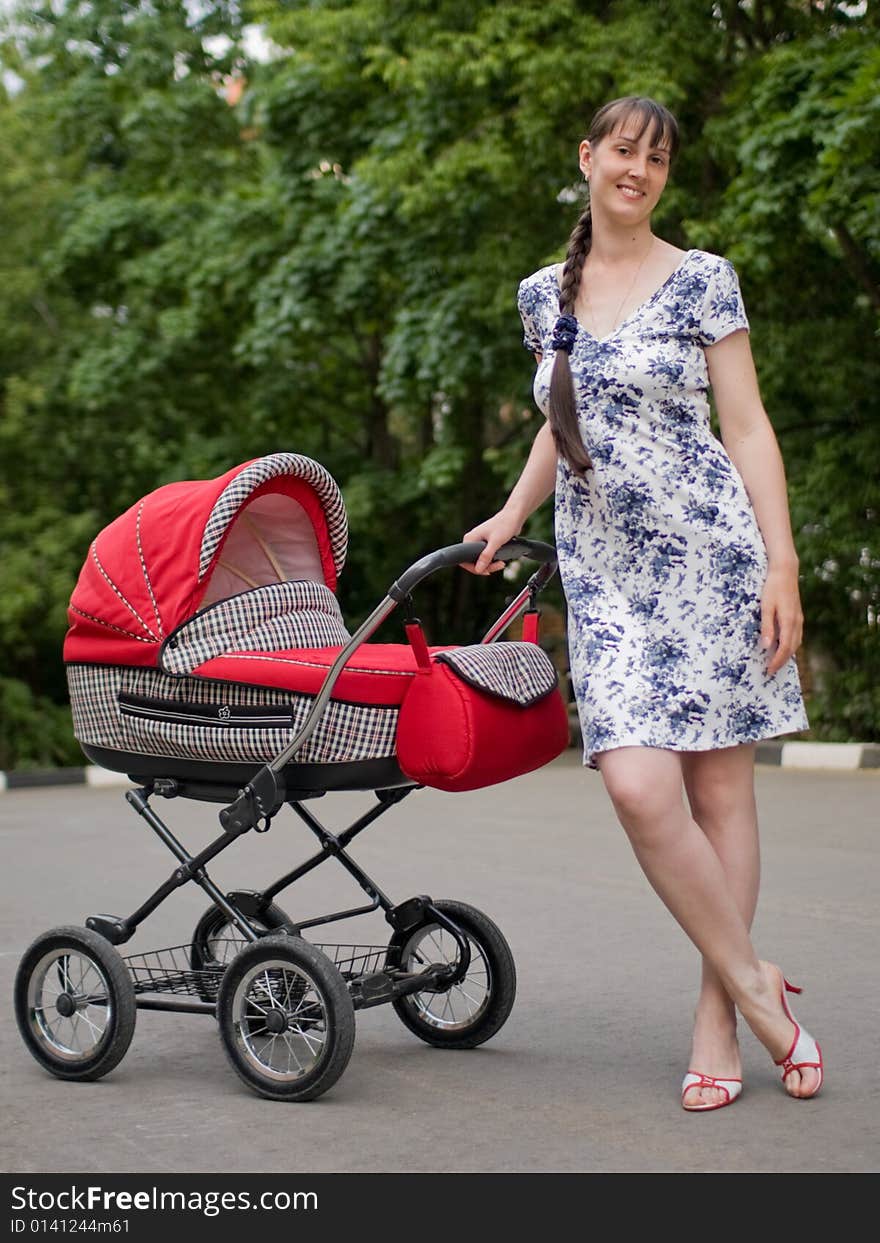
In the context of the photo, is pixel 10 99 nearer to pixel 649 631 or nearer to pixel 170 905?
pixel 170 905

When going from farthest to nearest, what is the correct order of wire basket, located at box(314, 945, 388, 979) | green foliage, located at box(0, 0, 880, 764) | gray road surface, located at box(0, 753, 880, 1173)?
green foliage, located at box(0, 0, 880, 764), wire basket, located at box(314, 945, 388, 979), gray road surface, located at box(0, 753, 880, 1173)

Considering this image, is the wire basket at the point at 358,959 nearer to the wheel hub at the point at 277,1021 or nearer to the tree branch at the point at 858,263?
the wheel hub at the point at 277,1021

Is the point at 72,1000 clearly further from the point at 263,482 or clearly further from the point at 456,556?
the point at 456,556

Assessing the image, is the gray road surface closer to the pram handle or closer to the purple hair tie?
the pram handle

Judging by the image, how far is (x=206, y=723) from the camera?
4285 mm

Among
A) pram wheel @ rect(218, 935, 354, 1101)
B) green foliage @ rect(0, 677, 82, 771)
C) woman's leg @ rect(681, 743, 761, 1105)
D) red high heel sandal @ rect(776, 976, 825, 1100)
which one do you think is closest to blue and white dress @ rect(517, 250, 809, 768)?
woman's leg @ rect(681, 743, 761, 1105)

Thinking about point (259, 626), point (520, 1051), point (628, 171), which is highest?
point (628, 171)

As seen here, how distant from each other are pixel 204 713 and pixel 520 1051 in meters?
1.17

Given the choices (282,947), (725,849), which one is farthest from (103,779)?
(725,849)

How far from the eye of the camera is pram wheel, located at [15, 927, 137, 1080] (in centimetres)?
431

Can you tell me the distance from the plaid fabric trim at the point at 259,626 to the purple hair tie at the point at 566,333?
3.31 ft

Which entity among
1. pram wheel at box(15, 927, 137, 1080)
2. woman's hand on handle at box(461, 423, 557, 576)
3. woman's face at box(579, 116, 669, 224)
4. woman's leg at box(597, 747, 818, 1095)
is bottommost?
pram wheel at box(15, 927, 137, 1080)
